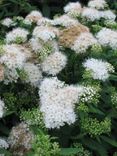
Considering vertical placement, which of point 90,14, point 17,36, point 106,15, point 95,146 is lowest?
point 95,146

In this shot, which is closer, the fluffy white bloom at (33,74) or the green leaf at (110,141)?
the green leaf at (110,141)

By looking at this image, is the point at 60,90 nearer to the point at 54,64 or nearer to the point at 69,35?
the point at 54,64

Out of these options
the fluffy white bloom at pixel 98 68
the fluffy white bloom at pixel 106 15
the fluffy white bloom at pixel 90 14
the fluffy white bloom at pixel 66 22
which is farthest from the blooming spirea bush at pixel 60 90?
the fluffy white bloom at pixel 106 15

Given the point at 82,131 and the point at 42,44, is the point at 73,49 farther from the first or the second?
the point at 82,131

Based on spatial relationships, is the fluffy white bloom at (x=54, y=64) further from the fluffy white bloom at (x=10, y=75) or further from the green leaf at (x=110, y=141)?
the green leaf at (x=110, y=141)

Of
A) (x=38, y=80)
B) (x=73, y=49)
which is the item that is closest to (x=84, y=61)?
(x=73, y=49)

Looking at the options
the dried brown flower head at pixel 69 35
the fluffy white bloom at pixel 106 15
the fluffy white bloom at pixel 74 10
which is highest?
the dried brown flower head at pixel 69 35

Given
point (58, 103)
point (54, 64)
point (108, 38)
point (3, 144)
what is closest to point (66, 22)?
point (108, 38)

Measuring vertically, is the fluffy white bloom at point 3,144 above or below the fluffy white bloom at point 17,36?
below

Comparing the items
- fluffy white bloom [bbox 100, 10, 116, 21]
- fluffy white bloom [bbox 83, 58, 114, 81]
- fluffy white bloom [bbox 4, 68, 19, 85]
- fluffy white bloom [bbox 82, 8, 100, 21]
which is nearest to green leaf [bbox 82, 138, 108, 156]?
fluffy white bloom [bbox 83, 58, 114, 81]
